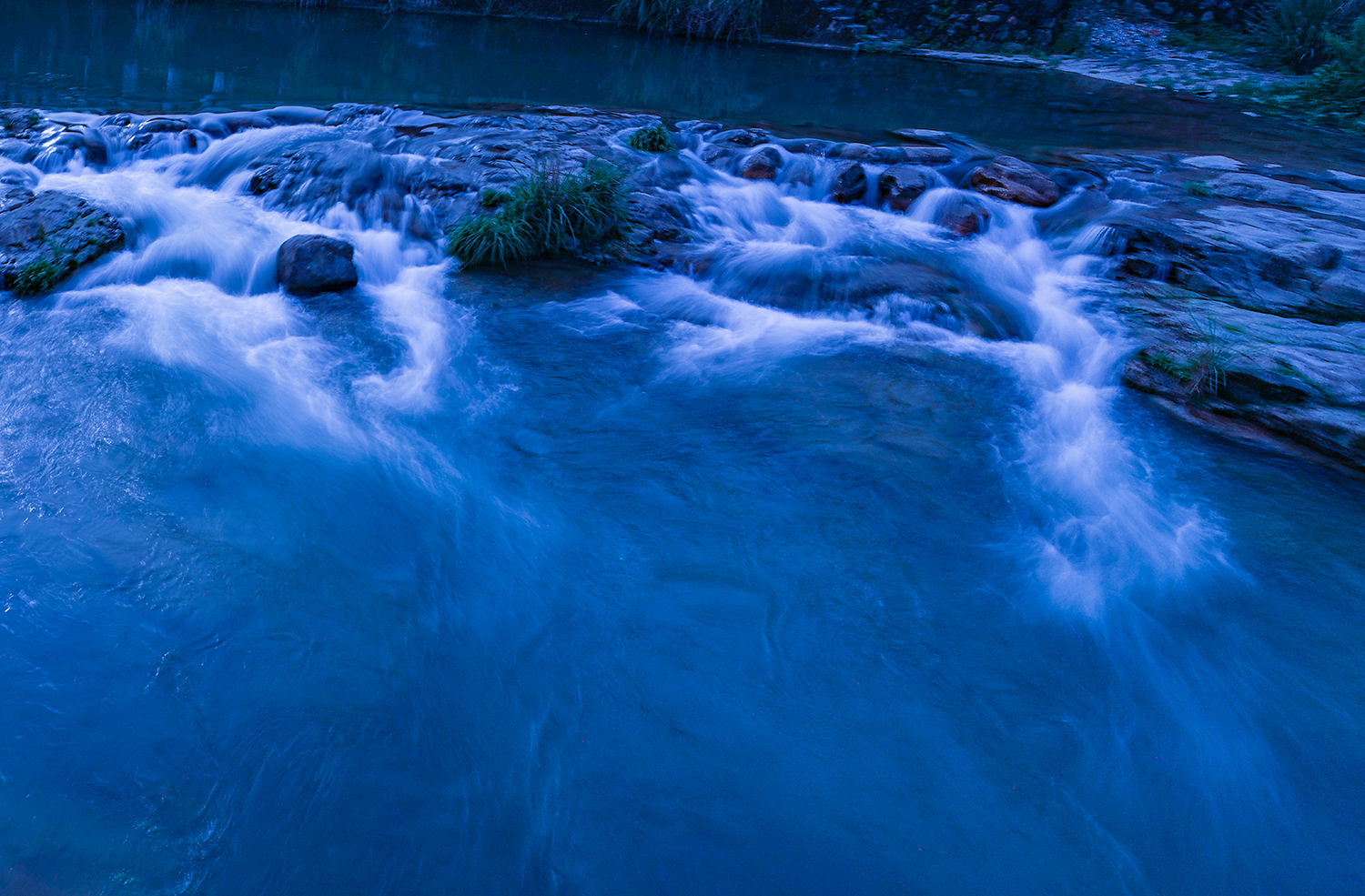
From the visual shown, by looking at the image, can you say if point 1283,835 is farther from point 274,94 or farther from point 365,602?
point 274,94

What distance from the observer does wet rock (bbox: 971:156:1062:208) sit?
24.6 ft

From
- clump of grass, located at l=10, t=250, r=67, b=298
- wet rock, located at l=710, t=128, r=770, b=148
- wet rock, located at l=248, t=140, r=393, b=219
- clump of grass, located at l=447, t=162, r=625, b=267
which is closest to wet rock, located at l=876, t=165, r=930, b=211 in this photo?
wet rock, located at l=710, t=128, r=770, b=148

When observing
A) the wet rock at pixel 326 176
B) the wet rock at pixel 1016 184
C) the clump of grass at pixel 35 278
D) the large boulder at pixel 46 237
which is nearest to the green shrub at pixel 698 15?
the wet rock at pixel 1016 184

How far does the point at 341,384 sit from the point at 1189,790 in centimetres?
472

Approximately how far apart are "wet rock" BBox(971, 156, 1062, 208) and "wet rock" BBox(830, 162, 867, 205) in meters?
1.12

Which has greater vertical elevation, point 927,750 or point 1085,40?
point 1085,40

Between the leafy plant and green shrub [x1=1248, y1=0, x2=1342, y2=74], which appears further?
green shrub [x1=1248, y1=0, x2=1342, y2=74]

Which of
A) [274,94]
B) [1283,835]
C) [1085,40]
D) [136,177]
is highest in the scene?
[1085,40]

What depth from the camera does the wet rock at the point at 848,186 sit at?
7691mm

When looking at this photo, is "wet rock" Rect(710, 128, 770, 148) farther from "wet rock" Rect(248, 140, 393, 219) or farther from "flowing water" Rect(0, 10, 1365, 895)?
"flowing water" Rect(0, 10, 1365, 895)

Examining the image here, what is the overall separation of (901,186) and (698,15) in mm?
10827

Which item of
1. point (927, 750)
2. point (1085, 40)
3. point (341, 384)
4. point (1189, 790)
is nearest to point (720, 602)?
point (927, 750)

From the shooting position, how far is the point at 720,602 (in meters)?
3.41

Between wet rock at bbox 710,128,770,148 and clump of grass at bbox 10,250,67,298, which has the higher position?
wet rock at bbox 710,128,770,148
